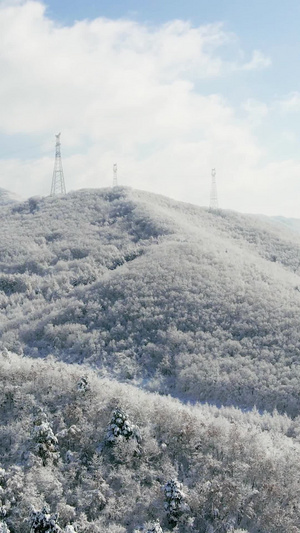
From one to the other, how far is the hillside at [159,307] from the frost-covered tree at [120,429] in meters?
13.8

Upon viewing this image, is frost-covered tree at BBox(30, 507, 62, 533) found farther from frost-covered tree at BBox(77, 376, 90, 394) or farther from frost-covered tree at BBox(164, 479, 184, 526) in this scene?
frost-covered tree at BBox(77, 376, 90, 394)

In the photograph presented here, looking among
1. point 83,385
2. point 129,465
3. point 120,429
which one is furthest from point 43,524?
point 83,385

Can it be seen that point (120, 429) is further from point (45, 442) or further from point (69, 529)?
point (69, 529)

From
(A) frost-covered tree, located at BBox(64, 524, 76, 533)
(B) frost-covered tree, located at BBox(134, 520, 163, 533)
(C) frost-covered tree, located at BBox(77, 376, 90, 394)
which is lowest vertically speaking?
(B) frost-covered tree, located at BBox(134, 520, 163, 533)

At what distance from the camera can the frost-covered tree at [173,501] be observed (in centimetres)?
2092

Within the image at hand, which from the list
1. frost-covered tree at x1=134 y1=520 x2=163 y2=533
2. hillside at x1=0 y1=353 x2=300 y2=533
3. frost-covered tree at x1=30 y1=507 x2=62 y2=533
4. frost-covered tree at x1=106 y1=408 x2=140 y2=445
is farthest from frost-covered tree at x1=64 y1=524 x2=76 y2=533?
frost-covered tree at x1=106 y1=408 x2=140 y2=445

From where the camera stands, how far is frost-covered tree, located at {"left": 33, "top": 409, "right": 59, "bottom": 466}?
905 inches

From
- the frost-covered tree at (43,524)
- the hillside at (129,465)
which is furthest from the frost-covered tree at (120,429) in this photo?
the frost-covered tree at (43,524)

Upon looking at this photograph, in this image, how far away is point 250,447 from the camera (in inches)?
990

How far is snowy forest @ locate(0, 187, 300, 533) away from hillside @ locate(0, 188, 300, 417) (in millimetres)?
195

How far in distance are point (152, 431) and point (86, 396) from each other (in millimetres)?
5078

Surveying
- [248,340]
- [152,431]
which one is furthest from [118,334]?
[152,431]

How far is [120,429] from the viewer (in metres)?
24.8

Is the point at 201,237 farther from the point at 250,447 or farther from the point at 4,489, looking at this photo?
the point at 4,489
